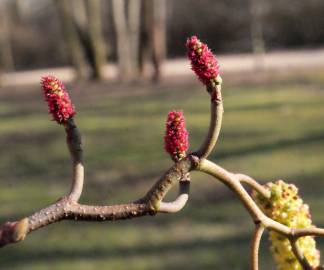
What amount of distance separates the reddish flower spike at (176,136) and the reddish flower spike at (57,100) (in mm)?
113

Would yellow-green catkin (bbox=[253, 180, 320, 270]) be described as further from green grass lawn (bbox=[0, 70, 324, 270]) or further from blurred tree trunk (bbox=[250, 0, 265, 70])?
blurred tree trunk (bbox=[250, 0, 265, 70])

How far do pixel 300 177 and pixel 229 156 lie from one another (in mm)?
1565

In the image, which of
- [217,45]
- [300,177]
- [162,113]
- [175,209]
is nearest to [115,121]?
[162,113]

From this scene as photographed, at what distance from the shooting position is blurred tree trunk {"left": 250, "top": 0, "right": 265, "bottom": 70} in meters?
25.9

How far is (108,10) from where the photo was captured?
110ft

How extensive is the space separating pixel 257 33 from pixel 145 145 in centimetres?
1911

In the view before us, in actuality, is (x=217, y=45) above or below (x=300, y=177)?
below

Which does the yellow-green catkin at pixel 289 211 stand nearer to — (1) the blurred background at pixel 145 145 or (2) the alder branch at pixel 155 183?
(2) the alder branch at pixel 155 183

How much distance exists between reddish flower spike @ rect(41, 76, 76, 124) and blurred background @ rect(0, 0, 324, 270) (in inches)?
39.8

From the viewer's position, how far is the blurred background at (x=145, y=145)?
293 inches

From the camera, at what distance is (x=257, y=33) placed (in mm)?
30203

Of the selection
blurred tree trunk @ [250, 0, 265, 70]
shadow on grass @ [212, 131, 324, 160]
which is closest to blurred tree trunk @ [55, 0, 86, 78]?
blurred tree trunk @ [250, 0, 265, 70]

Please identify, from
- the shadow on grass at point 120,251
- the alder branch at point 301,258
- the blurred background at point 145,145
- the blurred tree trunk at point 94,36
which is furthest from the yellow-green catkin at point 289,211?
the blurred tree trunk at point 94,36

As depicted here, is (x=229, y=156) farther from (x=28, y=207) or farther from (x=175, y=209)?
(x=175, y=209)
